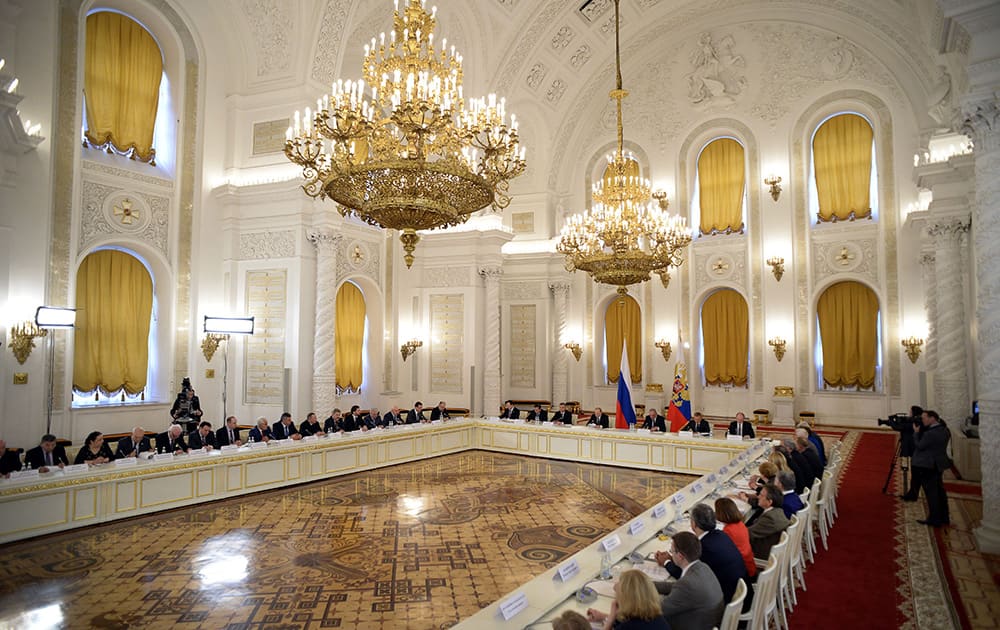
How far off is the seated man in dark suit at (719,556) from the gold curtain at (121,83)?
463 inches

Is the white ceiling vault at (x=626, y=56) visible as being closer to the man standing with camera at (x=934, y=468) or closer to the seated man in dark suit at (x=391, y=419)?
the seated man in dark suit at (x=391, y=419)

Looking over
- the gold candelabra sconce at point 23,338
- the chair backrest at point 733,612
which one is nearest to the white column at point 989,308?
the chair backrest at point 733,612

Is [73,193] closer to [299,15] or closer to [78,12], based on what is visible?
[78,12]

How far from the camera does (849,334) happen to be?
15.3m

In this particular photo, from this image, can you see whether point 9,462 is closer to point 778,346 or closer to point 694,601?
point 694,601

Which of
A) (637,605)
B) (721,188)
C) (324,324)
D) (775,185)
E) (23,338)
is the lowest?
(637,605)

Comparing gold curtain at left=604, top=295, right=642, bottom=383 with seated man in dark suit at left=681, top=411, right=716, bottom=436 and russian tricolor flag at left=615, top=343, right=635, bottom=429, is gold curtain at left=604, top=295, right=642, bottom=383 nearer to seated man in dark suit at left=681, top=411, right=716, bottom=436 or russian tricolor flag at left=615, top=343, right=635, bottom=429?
russian tricolor flag at left=615, top=343, right=635, bottom=429

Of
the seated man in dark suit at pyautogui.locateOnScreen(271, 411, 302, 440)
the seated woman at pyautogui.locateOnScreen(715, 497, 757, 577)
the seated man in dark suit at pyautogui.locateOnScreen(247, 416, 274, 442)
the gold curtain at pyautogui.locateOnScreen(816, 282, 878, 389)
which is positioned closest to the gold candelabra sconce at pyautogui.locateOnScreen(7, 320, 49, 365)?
the seated man in dark suit at pyautogui.locateOnScreen(247, 416, 274, 442)

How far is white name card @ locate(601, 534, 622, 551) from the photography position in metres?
4.43

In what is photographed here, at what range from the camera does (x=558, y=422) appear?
12.4 meters

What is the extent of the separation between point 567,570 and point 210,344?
10167 mm

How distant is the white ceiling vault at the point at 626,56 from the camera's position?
1242cm

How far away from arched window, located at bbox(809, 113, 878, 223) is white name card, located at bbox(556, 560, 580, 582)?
1456 cm

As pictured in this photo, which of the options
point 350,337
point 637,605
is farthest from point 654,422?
point 637,605
